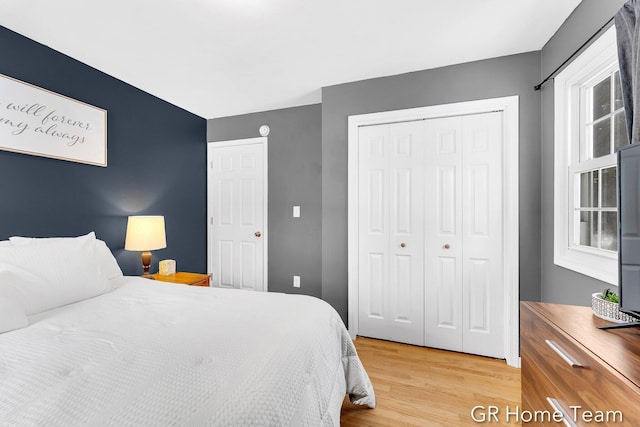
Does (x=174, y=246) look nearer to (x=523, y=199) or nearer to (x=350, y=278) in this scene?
(x=350, y=278)

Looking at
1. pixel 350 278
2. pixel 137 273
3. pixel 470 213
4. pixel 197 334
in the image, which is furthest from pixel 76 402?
pixel 470 213

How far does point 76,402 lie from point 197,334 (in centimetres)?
45

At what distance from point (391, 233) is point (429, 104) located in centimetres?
117

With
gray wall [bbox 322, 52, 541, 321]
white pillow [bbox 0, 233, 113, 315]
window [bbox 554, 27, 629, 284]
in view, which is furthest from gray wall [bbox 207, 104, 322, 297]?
window [bbox 554, 27, 629, 284]

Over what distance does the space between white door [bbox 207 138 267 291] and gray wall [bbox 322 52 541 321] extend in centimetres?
105

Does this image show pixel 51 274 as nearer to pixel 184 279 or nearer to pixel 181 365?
pixel 184 279

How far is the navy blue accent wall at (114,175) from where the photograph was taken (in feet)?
6.50

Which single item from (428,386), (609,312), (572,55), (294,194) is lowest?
(428,386)

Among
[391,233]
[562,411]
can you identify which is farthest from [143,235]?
[562,411]

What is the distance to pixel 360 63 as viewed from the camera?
2.36 meters

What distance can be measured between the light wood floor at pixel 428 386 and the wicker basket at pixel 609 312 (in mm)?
1015

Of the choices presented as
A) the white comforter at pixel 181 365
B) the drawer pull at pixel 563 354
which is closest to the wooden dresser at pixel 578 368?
the drawer pull at pixel 563 354

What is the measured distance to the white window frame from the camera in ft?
5.17

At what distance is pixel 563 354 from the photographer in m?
0.93
